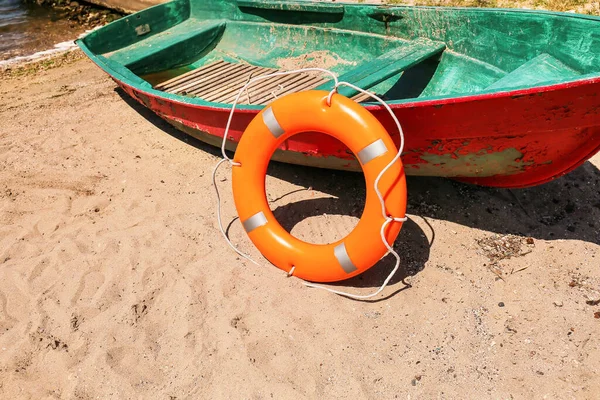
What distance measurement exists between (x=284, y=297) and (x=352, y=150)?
1001 mm

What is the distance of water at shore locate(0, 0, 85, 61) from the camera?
7820 millimetres

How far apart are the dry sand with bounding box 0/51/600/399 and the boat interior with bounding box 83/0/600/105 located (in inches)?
34.4

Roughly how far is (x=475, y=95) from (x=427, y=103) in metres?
0.26

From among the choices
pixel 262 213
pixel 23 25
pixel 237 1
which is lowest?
pixel 23 25

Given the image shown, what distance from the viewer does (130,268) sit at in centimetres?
315

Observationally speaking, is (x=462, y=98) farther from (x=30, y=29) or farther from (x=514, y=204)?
(x=30, y=29)

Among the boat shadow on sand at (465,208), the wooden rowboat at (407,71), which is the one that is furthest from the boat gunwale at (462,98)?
the boat shadow on sand at (465,208)

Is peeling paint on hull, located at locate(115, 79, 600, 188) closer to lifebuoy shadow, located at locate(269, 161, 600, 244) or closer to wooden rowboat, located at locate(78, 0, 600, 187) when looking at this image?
wooden rowboat, located at locate(78, 0, 600, 187)

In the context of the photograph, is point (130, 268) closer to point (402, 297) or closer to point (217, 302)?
point (217, 302)

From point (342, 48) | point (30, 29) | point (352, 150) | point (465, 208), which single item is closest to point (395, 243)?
point (465, 208)

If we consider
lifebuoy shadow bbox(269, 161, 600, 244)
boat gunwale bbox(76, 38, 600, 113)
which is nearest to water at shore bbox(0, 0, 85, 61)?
boat gunwale bbox(76, 38, 600, 113)

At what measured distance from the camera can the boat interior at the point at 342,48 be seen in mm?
3346

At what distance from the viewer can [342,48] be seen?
4742 mm

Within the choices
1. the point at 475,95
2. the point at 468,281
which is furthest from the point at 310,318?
the point at 475,95
